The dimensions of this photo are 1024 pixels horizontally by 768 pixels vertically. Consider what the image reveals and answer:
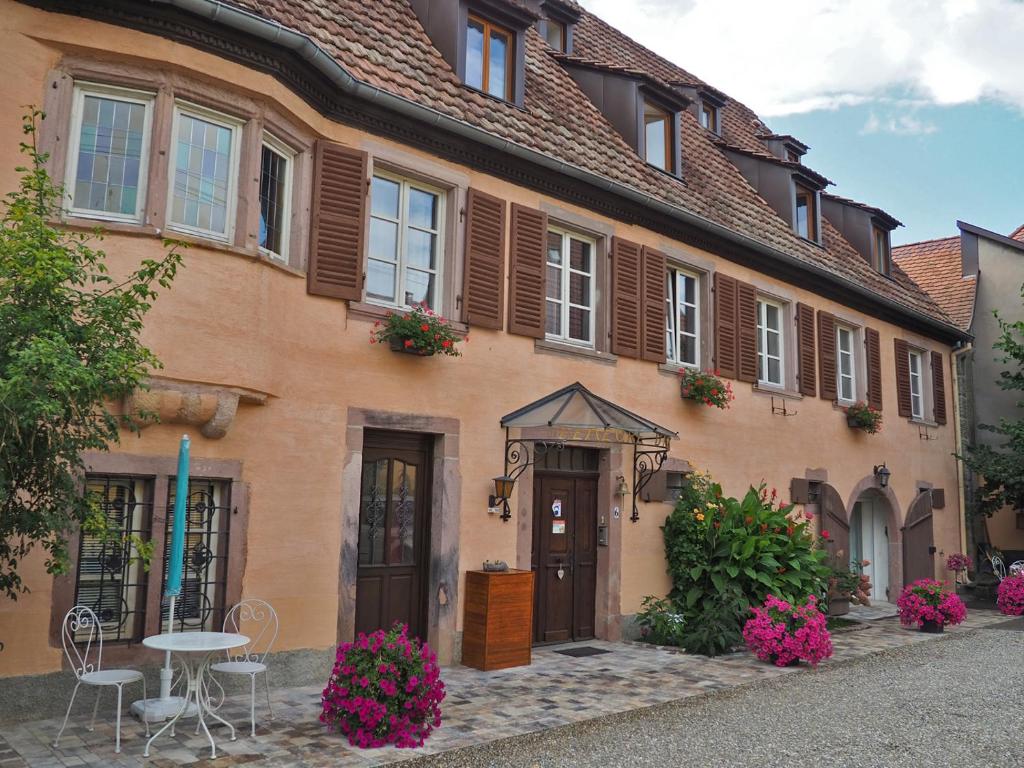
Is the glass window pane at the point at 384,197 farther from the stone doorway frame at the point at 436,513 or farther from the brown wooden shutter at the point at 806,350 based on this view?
the brown wooden shutter at the point at 806,350

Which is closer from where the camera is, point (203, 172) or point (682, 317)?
point (203, 172)

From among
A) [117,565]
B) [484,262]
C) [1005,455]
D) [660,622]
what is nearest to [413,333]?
[484,262]

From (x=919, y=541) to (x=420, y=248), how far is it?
38.2 ft

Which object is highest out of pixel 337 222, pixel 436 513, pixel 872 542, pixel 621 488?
pixel 337 222

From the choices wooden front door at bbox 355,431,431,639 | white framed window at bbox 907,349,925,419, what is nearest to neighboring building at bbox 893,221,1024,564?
white framed window at bbox 907,349,925,419

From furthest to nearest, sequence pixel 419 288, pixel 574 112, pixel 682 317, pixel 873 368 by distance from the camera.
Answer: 1. pixel 873 368
2. pixel 682 317
3. pixel 574 112
4. pixel 419 288

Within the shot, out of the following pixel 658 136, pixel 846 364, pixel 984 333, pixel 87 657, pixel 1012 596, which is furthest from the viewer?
pixel 984 333

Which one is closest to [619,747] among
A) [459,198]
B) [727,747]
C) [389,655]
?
[727,747]

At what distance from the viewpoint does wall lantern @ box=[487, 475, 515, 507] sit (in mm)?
9094

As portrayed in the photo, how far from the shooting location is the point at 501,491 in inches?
359

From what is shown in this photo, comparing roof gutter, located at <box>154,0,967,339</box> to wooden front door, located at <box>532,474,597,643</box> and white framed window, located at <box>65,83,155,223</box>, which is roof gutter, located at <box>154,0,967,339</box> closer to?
white framed window, located at <box>65,83,155,223</box>

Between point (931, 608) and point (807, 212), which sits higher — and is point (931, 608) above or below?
below

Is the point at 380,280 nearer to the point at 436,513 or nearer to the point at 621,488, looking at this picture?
the point at 436,513

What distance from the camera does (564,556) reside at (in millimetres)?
10266
